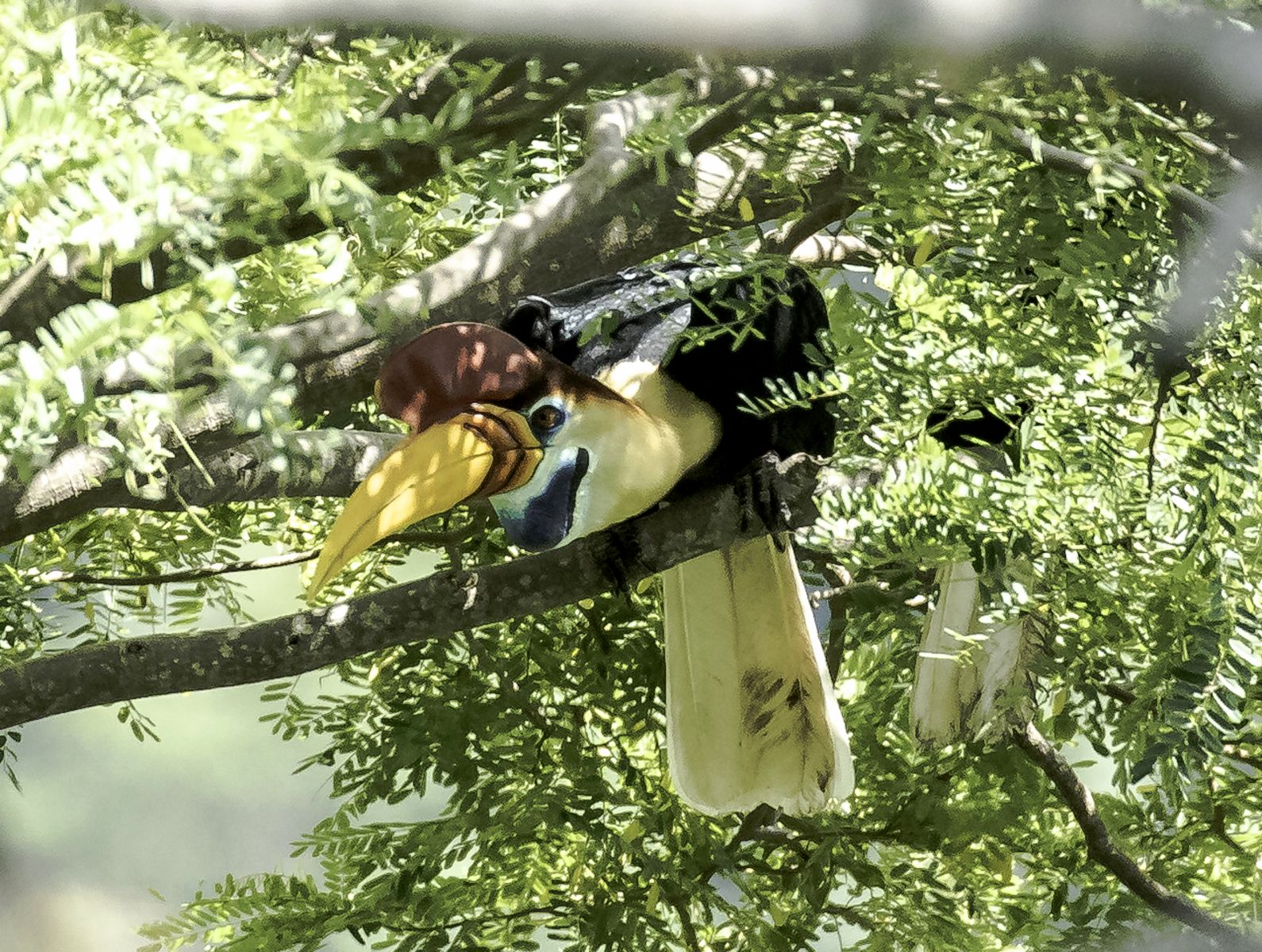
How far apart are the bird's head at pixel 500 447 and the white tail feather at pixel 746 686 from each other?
100 mm

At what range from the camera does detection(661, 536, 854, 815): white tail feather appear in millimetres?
617

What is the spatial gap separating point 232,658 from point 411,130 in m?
0.33

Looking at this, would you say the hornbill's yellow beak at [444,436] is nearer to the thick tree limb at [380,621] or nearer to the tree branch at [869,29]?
the thick tree limb at [380,621]

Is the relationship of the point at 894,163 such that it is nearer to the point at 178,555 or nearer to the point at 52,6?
the point at 52,6

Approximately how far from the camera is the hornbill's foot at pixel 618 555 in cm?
56

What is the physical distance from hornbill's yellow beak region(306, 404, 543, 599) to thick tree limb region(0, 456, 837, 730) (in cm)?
5

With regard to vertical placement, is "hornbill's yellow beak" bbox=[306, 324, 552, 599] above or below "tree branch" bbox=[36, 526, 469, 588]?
above

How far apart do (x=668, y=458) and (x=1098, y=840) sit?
0.28 metres

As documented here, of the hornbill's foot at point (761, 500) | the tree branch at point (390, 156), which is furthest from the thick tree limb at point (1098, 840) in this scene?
the tree branch at point (390, 156)

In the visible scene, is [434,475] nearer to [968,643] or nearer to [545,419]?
[545,419]

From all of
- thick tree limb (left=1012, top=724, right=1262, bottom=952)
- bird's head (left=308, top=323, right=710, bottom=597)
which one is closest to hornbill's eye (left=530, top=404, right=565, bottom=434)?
bird's head (left=308, top=323, right=710, bottom=597)

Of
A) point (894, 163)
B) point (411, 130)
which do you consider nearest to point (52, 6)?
point (411, 130)

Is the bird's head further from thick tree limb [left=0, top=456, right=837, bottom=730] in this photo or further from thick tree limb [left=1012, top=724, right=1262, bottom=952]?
thick tree limb [left=1012, top=724, right=1262, bottom=952]

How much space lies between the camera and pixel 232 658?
53 centimetres
